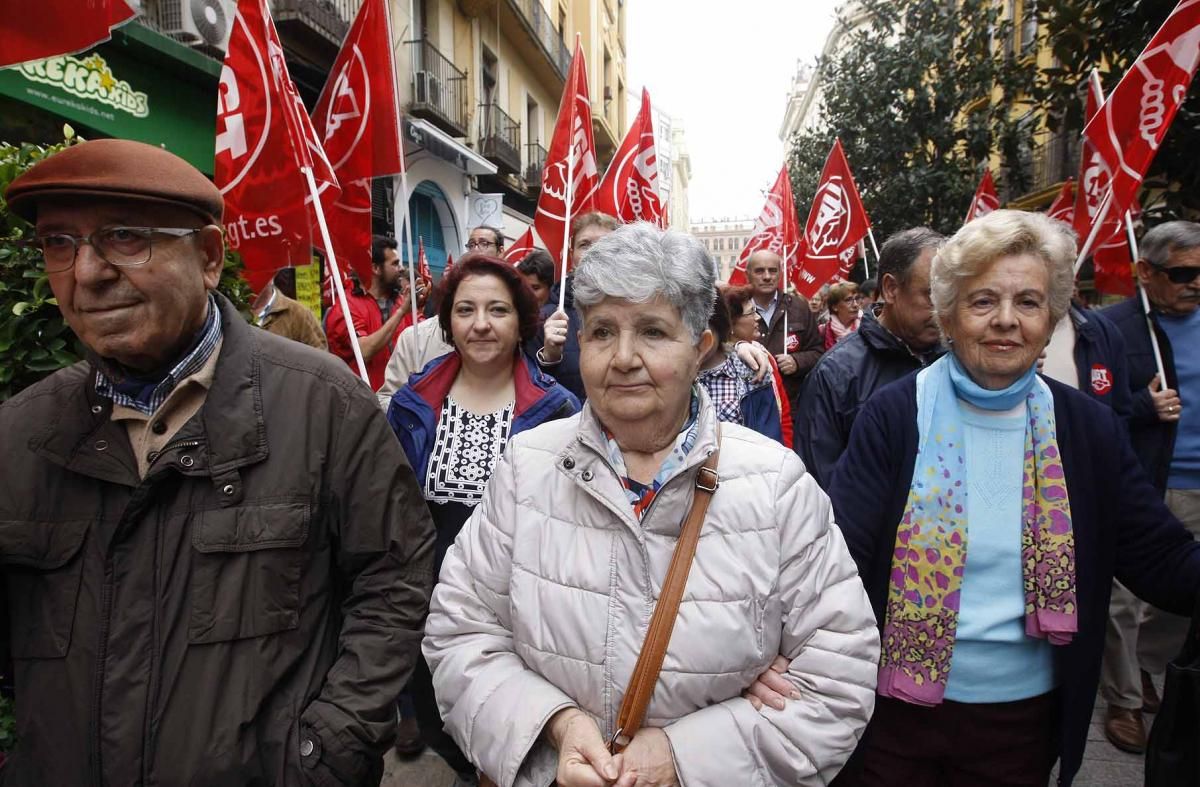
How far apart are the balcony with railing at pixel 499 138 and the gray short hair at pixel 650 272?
17.4m

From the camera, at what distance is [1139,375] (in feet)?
11.9

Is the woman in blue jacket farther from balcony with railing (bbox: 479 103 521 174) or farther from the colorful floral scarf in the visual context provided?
balcony with railing (bbox: 479 103 521 174)

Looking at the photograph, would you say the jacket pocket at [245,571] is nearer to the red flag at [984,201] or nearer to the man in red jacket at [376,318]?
the man in red jacket at [376,318]

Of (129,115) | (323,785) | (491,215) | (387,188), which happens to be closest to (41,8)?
(323,785)

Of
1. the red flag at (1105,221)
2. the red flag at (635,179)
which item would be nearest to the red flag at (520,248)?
the red flag at (635,179)

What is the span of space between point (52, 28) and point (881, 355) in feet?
8.64

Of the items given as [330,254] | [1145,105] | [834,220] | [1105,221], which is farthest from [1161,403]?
[834,220]

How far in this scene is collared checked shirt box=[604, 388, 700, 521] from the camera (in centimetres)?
175

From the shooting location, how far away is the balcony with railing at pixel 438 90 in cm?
1454

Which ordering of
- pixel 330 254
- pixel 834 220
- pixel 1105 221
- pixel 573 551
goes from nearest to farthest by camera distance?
1. pixel 573 551
2. pixel 330 254
3. pixel 1105 221
4. pixel 834 220

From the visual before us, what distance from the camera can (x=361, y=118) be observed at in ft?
13.2

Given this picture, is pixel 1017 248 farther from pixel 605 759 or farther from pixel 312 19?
pixel 312 19

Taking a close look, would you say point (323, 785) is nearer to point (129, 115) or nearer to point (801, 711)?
point (801, 711)

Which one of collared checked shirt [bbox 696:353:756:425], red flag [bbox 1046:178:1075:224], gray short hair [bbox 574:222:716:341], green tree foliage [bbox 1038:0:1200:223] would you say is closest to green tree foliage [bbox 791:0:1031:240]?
green tree foliage [bbox 1038:0:1200:223]
